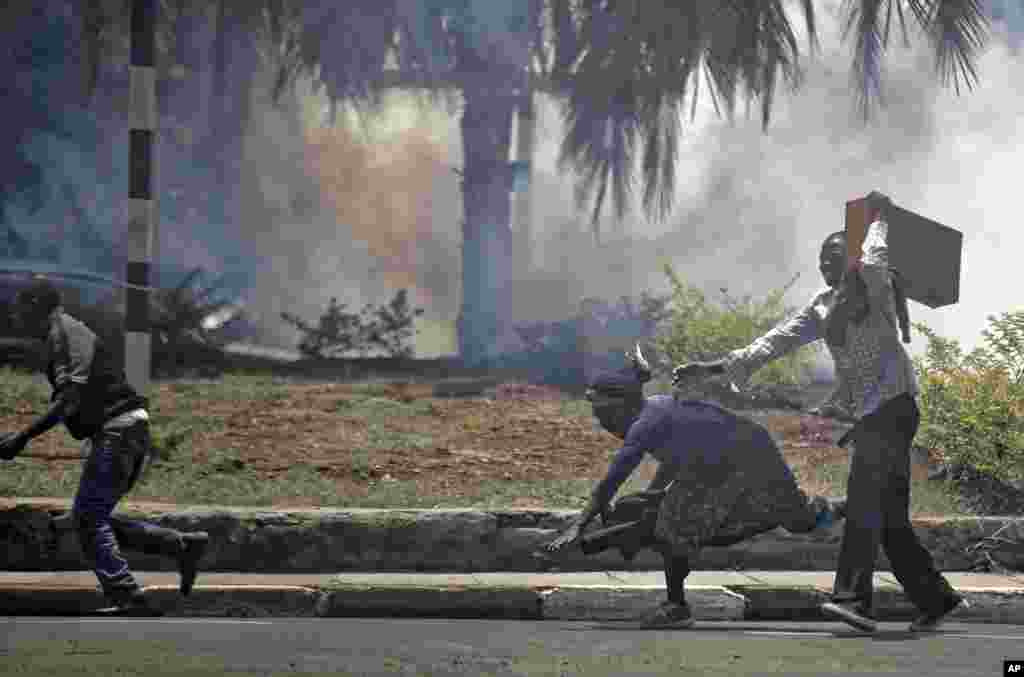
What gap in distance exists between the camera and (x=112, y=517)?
7.91 metres

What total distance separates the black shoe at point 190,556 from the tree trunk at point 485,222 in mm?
8287

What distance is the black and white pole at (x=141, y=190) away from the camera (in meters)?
10.5

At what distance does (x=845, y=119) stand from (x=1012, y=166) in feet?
7.72

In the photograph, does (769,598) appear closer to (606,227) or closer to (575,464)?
(575,464)

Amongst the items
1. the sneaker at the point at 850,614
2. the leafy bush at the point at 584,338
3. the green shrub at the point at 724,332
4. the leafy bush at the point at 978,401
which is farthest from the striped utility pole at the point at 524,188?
the sneaker at the point at 850,614

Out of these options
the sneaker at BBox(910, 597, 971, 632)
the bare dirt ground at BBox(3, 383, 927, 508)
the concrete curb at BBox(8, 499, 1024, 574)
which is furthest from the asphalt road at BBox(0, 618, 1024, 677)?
the bare dirt ground at BBox(3, 383, 927, 508)

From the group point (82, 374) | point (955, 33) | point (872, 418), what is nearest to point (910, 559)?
point (872, 418)

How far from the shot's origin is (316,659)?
6461 millimetres

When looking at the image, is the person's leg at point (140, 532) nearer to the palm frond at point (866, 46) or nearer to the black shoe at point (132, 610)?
the black shoe at point (132, 610)

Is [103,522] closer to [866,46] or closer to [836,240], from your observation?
[836,240]

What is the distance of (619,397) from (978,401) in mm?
3792

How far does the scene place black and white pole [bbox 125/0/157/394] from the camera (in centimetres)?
1048

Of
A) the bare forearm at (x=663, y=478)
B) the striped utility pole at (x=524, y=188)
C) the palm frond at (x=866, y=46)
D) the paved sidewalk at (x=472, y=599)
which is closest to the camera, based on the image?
the bare forearm at (x=663, y=478)

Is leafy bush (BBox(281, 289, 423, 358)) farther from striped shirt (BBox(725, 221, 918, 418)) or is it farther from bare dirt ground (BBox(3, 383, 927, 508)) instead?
striped shirt (BBox(725, 221, 918, 418))
